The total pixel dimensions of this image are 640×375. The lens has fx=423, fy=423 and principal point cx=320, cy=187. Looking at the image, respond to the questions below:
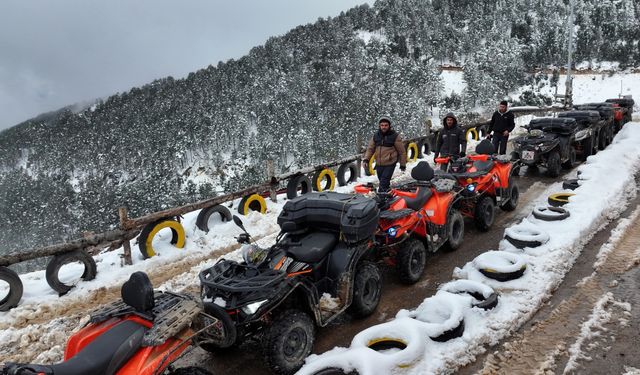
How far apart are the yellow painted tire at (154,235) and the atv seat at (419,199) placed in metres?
4.16

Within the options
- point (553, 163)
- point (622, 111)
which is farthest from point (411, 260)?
point (622, 111)

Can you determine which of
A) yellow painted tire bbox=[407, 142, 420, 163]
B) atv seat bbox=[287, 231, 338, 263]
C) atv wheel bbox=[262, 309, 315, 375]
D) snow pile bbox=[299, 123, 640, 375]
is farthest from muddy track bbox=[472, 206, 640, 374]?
yellow painted tire bbox=[407, 142, 420, 163]

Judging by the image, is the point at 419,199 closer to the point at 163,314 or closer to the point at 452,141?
the point at 452,141

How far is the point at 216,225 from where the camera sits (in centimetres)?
855

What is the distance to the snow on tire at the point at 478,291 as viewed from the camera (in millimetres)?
4645

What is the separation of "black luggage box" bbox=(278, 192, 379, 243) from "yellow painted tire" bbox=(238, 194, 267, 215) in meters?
4.28

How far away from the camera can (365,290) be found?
4.97m

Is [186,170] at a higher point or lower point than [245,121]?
lower

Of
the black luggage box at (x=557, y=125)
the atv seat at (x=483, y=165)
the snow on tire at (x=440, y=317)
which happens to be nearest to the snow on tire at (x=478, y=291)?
the snow on tire at (x=440, y=317)

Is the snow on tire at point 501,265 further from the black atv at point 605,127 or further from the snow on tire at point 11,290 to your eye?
the black atv at point 605,127

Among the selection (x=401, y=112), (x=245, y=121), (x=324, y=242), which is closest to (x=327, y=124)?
(x=401, y=112)

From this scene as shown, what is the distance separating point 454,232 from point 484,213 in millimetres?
1059

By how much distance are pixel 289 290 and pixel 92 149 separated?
391 feet

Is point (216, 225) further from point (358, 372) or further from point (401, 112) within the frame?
point (401, 112)
